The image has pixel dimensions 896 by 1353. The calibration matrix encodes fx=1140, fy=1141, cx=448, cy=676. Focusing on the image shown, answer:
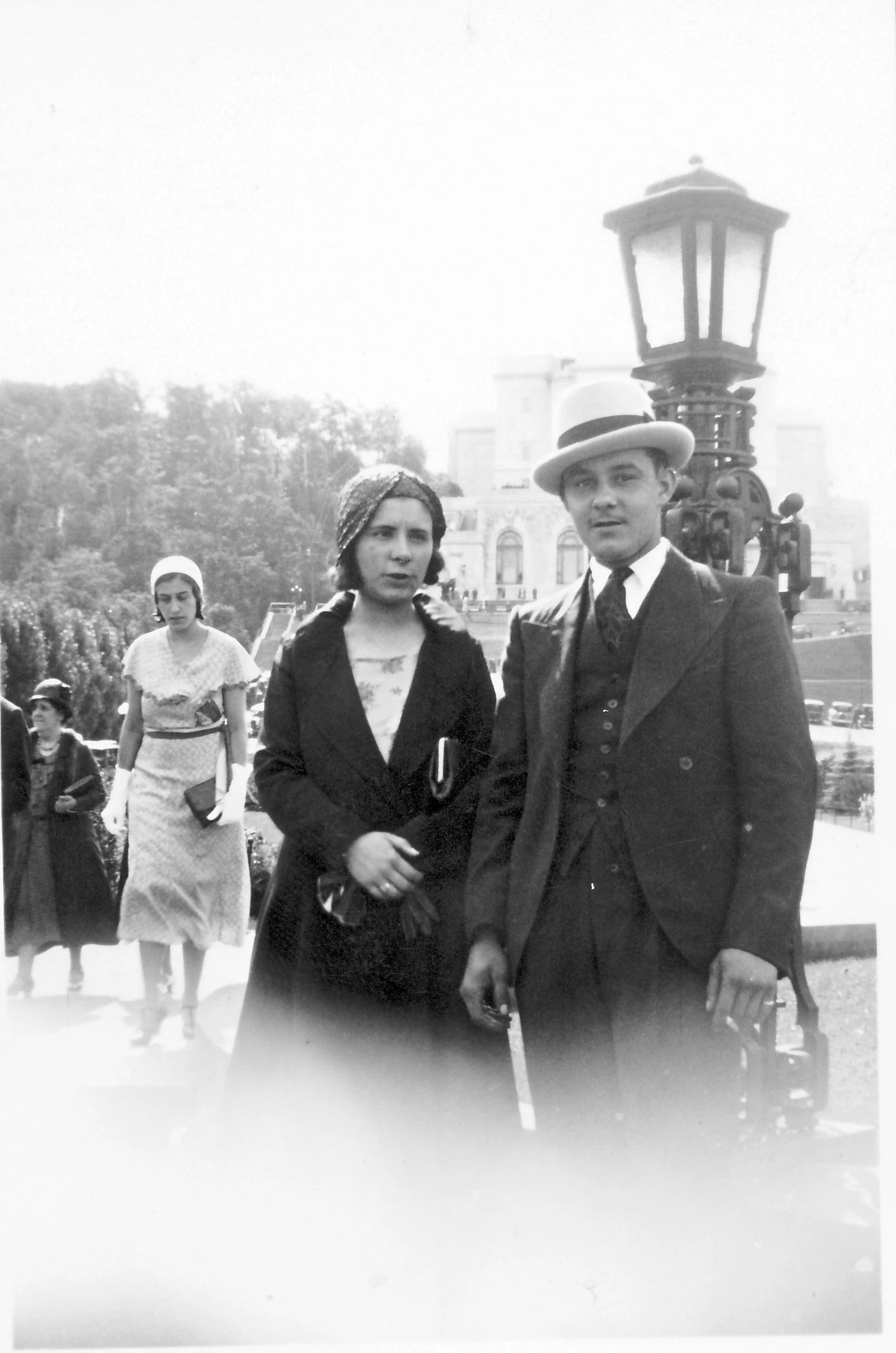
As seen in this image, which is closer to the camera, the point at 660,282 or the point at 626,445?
the point at 626,445

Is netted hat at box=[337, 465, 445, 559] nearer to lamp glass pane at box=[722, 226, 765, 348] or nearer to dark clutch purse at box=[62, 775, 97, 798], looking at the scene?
lamp glass pane at box=[722, 226, 765, 348]

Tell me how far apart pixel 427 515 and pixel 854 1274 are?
7.06 feet

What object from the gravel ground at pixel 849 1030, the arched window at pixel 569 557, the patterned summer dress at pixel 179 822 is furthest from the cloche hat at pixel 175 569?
the gravel ground at pixel 849 1030

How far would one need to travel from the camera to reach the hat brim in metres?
2.37

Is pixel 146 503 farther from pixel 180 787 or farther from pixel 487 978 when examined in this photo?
pixel 487 978

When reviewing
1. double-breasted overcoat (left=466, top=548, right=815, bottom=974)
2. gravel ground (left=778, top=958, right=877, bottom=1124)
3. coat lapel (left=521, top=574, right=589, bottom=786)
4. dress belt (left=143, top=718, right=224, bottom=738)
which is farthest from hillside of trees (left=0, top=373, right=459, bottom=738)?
gravel ground (left=778, top=958, right=877, bottom=1124)

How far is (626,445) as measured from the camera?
238 centimetres

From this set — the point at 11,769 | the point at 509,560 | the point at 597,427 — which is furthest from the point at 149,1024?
the point at 597,427

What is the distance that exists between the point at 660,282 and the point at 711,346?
25 cm

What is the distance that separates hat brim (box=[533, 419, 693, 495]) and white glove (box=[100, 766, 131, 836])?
6.81ft

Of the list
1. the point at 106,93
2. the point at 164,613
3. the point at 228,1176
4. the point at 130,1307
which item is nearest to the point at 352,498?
the point at 164,613

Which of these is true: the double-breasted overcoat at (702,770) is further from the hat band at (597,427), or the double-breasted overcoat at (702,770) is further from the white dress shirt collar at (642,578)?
the hat band at (597,427)

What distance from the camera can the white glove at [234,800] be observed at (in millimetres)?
3871

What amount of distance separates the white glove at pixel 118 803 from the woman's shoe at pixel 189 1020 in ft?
2.27
